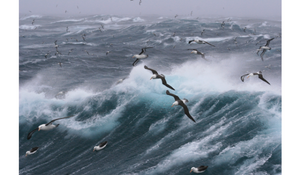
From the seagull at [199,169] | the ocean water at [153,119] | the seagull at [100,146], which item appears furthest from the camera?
the seagull at [100,146]

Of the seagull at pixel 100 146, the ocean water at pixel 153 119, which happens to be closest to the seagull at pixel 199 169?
the ocean water at pixel 153 119

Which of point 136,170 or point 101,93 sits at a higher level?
point 101,93

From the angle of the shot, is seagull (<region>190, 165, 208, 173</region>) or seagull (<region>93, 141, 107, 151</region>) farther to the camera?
seagull (<region>93, 141, 107, 151</region>)

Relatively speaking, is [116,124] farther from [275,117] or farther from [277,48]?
[277,48]

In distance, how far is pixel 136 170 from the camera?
13.5 metres

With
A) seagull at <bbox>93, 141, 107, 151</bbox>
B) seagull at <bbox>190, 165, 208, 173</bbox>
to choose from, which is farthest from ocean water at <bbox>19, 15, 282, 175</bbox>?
seagull at <bbox>93, 141, 107, 151</bbox>

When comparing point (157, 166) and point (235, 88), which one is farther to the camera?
point (235, 88)

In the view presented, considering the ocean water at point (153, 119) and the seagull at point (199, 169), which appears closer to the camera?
the seagull at point (199, 169)

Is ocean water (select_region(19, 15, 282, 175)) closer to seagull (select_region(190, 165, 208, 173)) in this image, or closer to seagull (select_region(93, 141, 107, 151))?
seagull (select_region(190, 165, 208, 173))

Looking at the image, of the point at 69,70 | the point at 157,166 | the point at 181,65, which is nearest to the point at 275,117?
the point at 157,166

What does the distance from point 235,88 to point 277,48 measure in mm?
23686

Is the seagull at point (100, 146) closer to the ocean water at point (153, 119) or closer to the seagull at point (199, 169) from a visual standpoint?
the ocean water at point (153, 119)

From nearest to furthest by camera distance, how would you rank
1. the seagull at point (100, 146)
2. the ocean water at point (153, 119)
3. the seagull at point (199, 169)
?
the seagull at point (199, 169) → the ocean water at point (153, 119) → the seagull at point (100, 146)

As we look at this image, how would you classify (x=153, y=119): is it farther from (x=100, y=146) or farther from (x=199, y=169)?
(x=199, y=169)
